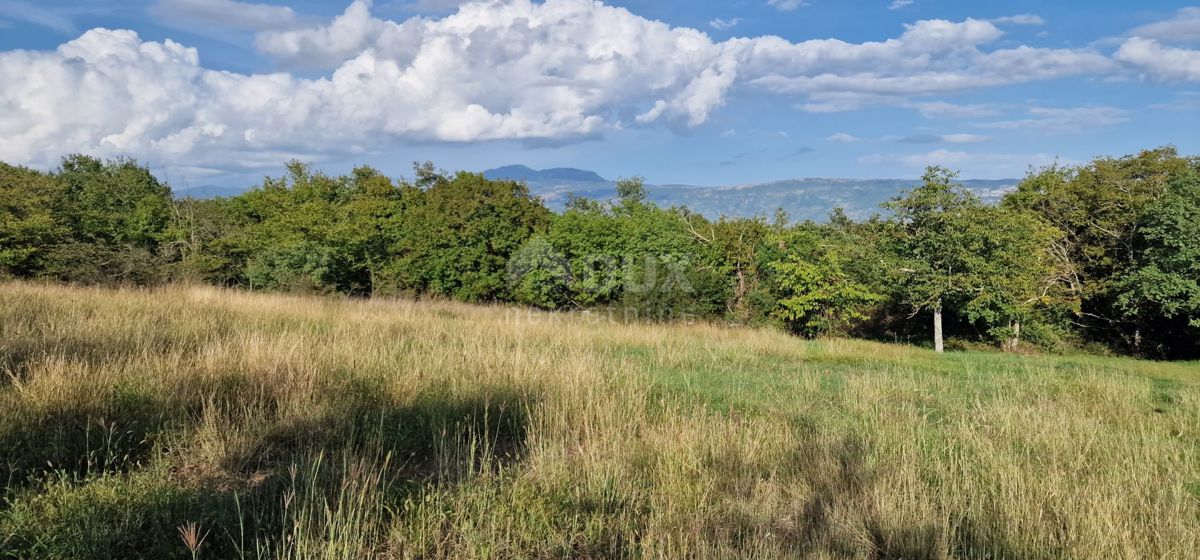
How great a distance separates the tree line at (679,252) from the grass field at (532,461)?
13717mm

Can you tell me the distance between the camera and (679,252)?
23.4 m

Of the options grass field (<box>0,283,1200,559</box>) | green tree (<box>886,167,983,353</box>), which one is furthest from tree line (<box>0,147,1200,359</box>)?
grass field (<box>0,283,1200,559</box>)

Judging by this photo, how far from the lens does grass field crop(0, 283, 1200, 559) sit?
325 centimetres

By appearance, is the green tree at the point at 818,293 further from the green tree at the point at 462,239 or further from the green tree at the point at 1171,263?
the green tree at the point at 1171,263

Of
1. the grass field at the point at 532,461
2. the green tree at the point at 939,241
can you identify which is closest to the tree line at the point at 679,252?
the green tree at the point at 939,241

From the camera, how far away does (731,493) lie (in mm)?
3973

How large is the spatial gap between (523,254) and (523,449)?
19.4 metres

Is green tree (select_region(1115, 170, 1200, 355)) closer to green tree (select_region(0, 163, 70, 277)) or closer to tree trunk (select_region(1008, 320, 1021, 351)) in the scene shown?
tree trunk (select_region(1008, 320, 1021, 351))

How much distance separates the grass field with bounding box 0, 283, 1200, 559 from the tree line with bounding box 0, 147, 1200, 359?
13717mm

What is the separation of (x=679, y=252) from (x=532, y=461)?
1960 cm

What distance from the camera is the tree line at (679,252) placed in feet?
67.7

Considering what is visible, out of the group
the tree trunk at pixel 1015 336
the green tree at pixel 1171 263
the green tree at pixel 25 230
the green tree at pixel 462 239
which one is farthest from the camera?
the tree trunk at pixel 1015 336

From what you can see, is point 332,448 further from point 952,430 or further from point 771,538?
point 952,430

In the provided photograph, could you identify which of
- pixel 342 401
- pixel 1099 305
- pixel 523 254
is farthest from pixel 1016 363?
pixel 1099 305
